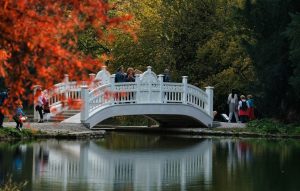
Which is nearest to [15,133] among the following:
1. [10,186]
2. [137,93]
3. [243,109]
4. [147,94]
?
[137,93]

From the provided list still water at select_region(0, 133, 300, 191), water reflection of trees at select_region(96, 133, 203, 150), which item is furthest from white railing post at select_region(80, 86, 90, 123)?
still water at select_region(0, 133, 300, 191)

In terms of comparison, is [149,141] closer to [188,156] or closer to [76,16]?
[188,156]

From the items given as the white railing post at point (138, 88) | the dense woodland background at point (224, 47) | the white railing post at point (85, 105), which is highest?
the dense woodland background at point (224, 47)

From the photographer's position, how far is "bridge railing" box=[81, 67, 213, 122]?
1395 inches

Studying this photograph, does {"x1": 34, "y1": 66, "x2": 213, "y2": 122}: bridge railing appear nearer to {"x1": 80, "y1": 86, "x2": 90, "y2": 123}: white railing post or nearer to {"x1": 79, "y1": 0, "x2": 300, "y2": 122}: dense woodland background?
{"x1": 80, "y1": 86, "x2": 90, "y2": 123}: white railing post

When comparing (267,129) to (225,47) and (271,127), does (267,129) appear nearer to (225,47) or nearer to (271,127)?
(271,127)

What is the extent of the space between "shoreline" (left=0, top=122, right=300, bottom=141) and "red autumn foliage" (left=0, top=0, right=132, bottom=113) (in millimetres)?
18090

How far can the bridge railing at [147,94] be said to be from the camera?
35438 mm

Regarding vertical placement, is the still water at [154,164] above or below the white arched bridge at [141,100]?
below

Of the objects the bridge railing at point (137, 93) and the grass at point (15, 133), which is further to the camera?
the bridge railing at point (137, 93)

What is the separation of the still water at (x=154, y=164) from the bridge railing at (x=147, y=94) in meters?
2.13

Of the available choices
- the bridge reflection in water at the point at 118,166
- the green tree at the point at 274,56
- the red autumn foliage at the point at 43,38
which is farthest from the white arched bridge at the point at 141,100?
the red autumn foliage at the point at 43,38

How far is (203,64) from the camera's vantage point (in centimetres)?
4638

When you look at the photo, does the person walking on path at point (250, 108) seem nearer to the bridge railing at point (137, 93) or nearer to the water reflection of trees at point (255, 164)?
the bridge railing at point (137, 93)
